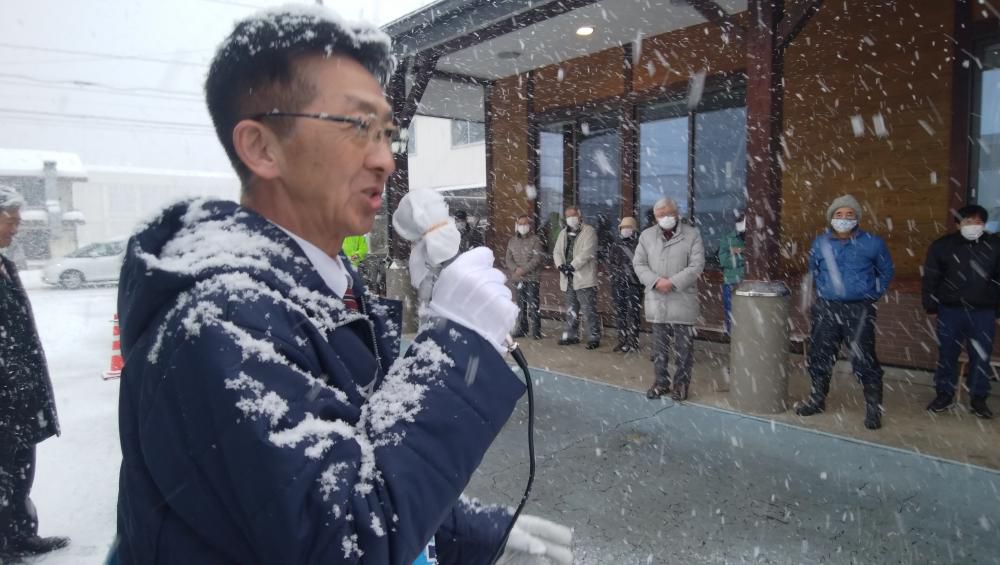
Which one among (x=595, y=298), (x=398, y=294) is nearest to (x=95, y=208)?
(x=398, y=294)

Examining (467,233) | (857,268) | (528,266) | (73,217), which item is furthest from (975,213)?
(73,217)

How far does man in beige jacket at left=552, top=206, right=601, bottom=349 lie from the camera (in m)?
8.18

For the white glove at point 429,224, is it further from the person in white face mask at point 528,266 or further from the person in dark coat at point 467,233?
the person in dark coat at point 467,233

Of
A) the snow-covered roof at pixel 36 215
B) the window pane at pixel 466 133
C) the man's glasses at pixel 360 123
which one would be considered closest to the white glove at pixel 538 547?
the man's glasses at pixel 360 123

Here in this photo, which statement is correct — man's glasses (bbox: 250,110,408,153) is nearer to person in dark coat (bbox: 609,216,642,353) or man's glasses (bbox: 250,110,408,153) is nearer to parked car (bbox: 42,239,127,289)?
person in dark coat (bbox: 609,216,642,353)

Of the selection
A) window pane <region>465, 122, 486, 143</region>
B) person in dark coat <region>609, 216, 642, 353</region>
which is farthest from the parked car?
person in dark coat <region>609, 216, 642, 353</region>

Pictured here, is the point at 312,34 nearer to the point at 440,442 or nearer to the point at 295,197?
the point at 295,197

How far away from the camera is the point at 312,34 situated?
1.03 m

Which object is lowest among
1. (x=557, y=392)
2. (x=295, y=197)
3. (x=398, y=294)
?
(x=557, y=392)

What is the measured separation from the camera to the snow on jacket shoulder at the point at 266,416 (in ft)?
2.45

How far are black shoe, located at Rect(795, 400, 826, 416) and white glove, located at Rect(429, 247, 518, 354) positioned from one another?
4.87 metres

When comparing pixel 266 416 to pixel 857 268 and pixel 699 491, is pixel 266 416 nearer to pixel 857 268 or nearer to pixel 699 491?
pixel 699 491

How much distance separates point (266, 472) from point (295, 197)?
515 millimetres

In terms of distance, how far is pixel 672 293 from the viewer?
5812 millimetres
